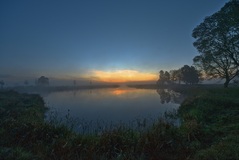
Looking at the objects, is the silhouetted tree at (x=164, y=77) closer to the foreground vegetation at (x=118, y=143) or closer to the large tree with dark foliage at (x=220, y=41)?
the large tree with dark foliage at (x=220, y=41)

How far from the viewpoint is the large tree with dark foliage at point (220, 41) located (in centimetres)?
2962

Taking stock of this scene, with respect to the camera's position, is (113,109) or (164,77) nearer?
(113,109)

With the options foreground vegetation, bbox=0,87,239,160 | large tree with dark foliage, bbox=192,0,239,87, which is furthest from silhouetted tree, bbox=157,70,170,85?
foreground vegetation, bbox=0,87,239,160

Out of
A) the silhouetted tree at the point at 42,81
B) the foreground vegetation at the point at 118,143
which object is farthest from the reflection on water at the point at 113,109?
the silhouetted tree at the point at 42,81

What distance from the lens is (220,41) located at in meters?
33.8

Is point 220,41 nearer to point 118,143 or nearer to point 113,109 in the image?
point 113,109

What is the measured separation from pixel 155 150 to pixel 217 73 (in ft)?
118

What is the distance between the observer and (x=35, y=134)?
1002 cm

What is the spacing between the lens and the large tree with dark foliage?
2962 cm

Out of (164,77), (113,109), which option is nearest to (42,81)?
(164,77)

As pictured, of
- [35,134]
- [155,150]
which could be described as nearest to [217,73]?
[155,150]

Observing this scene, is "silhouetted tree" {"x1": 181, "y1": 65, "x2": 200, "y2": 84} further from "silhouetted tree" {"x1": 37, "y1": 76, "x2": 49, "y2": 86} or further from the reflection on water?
"silhouetted tree" {"x1": 37, "y1": 76, "x2": 49, "y2": 86}

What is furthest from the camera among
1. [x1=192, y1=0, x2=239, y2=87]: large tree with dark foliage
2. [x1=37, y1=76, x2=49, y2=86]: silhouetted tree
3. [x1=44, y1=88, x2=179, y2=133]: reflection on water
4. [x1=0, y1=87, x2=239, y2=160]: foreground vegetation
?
[x1=37, y1=76, x2=49, y2=86]: silhouetted tree

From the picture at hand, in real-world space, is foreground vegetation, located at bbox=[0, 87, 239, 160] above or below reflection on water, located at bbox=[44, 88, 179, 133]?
above
